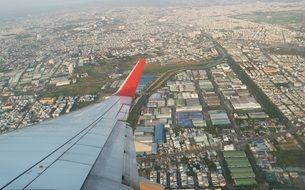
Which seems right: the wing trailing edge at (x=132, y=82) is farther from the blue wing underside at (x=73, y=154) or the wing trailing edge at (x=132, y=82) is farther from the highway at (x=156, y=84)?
the highway at (x=156, y=84)

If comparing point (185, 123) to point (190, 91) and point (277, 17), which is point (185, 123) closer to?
point (190, 91)

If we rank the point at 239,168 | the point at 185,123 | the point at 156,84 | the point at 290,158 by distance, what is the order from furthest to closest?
the point at 156,84
the point at 185,123
the point at 290,158
the point at 239,168

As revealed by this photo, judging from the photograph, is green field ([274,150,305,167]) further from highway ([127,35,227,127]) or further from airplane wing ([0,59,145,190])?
airplane wing ([0,59,145,190])

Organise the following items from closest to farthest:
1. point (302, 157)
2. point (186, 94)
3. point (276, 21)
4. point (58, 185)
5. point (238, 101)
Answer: point (58, 185) < point (302, 157) < point (238, 101) < point (186, 94) < point (276, 21)

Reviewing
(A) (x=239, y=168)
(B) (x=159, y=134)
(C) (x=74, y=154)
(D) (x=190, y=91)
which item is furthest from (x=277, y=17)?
(C) (x=74, y=154)

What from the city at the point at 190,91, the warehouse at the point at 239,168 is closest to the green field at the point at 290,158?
the city at the point at 190,91

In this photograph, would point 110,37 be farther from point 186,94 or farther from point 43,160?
point 43,160

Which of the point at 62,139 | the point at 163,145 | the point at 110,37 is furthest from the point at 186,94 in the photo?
the point at 110,37
